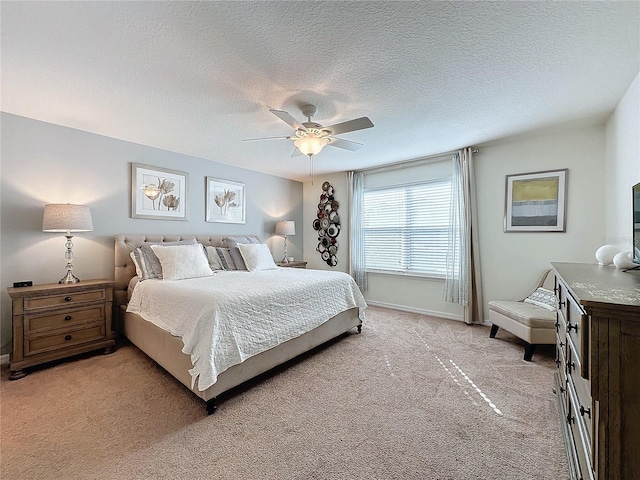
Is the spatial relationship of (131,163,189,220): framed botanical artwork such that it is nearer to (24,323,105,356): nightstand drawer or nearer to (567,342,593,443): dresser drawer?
(24,323,105,356): nightstand drawer

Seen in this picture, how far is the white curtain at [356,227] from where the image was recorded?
4.95 metres

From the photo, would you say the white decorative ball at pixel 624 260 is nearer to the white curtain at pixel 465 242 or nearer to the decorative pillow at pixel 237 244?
the white curtain at pixel 465 242

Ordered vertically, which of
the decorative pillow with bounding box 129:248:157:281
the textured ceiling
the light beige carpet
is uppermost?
the textured ceiling

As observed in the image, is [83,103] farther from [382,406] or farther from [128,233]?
[382,406]

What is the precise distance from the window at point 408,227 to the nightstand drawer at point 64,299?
12.4 feet

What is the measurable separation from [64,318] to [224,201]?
2.46 meters

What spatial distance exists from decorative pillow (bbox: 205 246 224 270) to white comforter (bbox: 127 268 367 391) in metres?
0.70

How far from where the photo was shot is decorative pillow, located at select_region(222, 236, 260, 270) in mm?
3849

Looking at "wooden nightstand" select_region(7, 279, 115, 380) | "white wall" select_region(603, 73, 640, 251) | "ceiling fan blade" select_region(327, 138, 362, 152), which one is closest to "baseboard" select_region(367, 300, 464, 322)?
"white wall" select_region(603, 73, 640, 251)

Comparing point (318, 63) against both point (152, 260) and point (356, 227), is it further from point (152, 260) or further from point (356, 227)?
point (356, 227)

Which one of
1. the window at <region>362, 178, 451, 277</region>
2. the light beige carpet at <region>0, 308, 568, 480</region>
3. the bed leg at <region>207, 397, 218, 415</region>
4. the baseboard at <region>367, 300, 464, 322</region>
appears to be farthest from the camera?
the window at <region>362, 178, 451, 277</region>

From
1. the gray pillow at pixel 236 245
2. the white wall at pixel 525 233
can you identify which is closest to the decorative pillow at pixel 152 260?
the gray pillow at pixel 236 245

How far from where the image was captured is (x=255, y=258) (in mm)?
3777

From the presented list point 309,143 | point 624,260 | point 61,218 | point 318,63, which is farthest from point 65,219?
point 624,260
